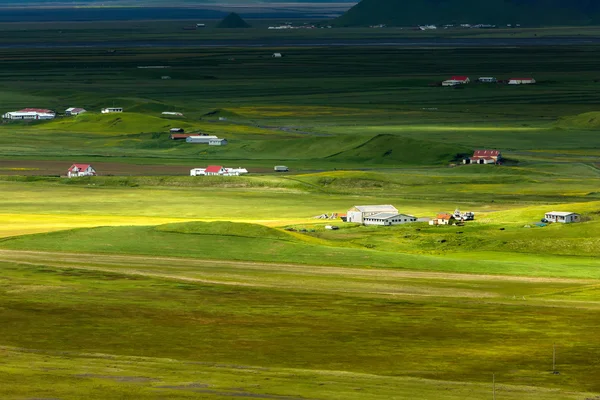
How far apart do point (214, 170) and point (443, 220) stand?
44715 millimetres

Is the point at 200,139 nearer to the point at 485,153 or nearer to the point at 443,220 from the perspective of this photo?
the point at 485,153

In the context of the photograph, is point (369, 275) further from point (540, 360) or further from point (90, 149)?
point (90, 149)

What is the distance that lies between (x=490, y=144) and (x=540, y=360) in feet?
398

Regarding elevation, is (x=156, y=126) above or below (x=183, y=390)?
above

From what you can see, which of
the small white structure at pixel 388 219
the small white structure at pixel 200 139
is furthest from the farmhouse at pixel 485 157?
the small white structure at pixel 388 219

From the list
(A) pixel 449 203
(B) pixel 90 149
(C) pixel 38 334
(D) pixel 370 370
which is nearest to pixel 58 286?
(C) pixel 38 334

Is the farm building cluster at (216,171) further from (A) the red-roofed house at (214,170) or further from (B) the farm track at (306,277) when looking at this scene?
(B) the farm track at (306,277)

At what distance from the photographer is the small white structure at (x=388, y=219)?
361ft

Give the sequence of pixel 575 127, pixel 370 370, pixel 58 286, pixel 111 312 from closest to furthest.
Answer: pixel 370 370 < pixel 111 312 < pixel 58 286 < pixel 575 127

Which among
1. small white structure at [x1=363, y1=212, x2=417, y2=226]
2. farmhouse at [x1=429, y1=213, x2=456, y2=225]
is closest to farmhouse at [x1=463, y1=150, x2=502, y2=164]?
small white structure at [x1=363, y1=212, x2=417, y2=226]

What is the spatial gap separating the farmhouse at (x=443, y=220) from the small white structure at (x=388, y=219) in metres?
2.38

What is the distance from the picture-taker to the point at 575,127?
641 ft

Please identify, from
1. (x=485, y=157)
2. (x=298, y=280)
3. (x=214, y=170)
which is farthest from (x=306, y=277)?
(x=485, y=157)

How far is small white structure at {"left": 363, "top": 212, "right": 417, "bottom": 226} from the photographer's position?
110m
